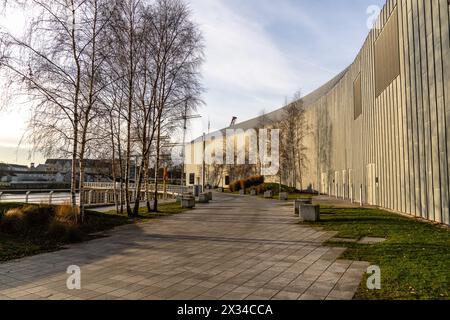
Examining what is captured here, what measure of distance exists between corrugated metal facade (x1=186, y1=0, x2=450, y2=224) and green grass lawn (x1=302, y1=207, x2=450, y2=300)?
248 cm

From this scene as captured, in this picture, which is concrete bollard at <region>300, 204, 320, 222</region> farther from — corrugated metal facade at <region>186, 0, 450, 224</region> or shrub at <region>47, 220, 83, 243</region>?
shrub at <region>47, 220, 83, 243</region>

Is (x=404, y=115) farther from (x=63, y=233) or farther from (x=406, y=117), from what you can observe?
(x=63, y=233)

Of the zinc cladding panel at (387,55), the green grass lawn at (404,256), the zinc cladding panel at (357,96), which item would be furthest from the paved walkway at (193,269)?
the zinc cladding panel at (357,96)

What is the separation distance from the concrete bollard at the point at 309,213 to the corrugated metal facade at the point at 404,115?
435 centimetres

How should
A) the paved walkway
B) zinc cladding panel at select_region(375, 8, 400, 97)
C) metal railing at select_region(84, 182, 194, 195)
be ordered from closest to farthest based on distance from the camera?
the paved walkway, zinc cladding panel at select_region(375, 8, 400, 97), metal railing at select_region(84, 182, 194, 195)

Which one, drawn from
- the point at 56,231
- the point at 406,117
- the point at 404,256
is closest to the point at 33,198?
the point at 56,231

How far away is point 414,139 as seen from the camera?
15.1m

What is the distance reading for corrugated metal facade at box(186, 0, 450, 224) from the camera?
12547 mm

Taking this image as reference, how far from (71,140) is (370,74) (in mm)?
19501

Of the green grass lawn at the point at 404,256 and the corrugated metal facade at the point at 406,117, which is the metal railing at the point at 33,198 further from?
the corrugated metal facade at the point at 406,117

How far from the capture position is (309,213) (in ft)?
48.4

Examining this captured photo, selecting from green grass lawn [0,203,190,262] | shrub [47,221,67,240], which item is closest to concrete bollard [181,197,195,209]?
green grass lawn [0,203,190,262]

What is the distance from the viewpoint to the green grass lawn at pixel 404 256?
5.11 m

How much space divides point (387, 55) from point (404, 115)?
4.72m
